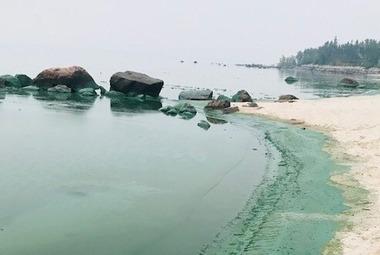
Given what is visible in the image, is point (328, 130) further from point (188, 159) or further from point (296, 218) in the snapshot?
point (296, 218)

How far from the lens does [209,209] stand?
18.1 metres

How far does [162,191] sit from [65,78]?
43.6 metres

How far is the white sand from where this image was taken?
1444 centimetres

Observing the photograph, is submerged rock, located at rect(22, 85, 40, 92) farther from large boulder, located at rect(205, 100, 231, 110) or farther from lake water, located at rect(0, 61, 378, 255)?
lake water, located at rect(0, 61, 378, 255)

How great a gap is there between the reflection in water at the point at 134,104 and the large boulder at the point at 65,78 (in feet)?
21.7

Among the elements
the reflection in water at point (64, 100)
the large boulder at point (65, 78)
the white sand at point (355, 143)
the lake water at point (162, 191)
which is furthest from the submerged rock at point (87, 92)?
the lake water at point (162, 191)

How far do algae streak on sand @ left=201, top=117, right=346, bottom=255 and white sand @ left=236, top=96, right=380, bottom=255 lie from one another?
0.75 m

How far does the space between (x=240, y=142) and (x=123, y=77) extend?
29608 millimetres

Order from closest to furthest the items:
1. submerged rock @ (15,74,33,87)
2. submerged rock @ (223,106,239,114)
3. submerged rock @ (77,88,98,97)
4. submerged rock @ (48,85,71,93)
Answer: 1. submerged rock @ (223,106,239,114)
2. submerged rock @ (77,88,98,97)
3. submerged rock @ (48,85,71,93)
4. submerged rock @ (15,74,33,87)

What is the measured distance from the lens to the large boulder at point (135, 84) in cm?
5750

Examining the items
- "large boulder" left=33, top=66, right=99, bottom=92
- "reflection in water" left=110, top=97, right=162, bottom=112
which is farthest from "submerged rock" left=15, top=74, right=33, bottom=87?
"reflection in water" left=110, top=97, right=162, bottom=112

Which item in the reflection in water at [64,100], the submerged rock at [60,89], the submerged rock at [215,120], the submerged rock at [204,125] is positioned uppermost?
the submerged rock at [60,89]

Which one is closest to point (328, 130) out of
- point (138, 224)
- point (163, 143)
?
point (163, 143)

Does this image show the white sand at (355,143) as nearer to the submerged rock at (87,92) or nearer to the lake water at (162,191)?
the lake water at (162,191)
